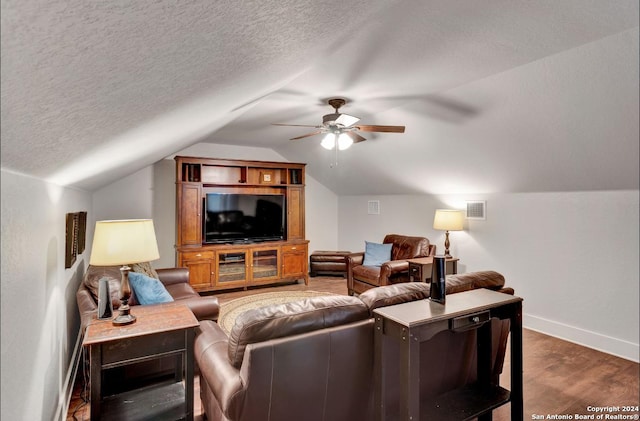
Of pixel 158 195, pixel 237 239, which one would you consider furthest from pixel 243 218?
pixel 158 195

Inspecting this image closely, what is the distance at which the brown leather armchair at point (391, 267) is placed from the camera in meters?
4.45

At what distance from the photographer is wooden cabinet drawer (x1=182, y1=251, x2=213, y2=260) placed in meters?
4.89

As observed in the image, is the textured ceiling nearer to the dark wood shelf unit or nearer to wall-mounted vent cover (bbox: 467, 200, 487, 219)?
wall-mounted vent cover (bbox: 467, 200, 487, 219)

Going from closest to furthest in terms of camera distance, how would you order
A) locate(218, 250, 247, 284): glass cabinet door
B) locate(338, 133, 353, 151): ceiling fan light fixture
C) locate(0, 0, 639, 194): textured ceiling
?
locate(0, 0, 639, 194): textured ceiling, locate(338, 133, 353, 151): ceiling fan light fixture, locate(218, 250, 247, 284): glass cabinet door

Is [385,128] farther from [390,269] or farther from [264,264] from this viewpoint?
[264,264]

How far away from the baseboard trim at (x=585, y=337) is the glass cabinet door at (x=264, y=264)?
3599 mm

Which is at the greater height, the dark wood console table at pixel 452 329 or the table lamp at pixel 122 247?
the table lamp at pixel 122 247

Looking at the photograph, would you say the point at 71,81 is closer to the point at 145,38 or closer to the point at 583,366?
the point at 145,38

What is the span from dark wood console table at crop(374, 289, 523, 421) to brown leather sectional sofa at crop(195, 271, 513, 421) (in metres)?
0.07

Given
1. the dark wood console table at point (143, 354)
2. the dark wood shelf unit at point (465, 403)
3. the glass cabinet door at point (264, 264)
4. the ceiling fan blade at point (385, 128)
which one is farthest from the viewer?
the glass cabinet door at point (264, 264)

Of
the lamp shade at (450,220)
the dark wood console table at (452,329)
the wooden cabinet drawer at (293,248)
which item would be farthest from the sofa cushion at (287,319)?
the wooden cabinet drawer at (293,248)

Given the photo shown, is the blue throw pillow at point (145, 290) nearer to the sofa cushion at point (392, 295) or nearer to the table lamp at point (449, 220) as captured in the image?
the sofa cushion at point (392, 295)

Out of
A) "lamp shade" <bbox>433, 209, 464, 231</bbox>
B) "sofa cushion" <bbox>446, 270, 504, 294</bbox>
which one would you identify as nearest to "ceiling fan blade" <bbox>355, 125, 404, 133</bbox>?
"sofa cushion" <bbox>446, 270, 504, 294</bbox>

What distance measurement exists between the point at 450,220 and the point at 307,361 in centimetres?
350
